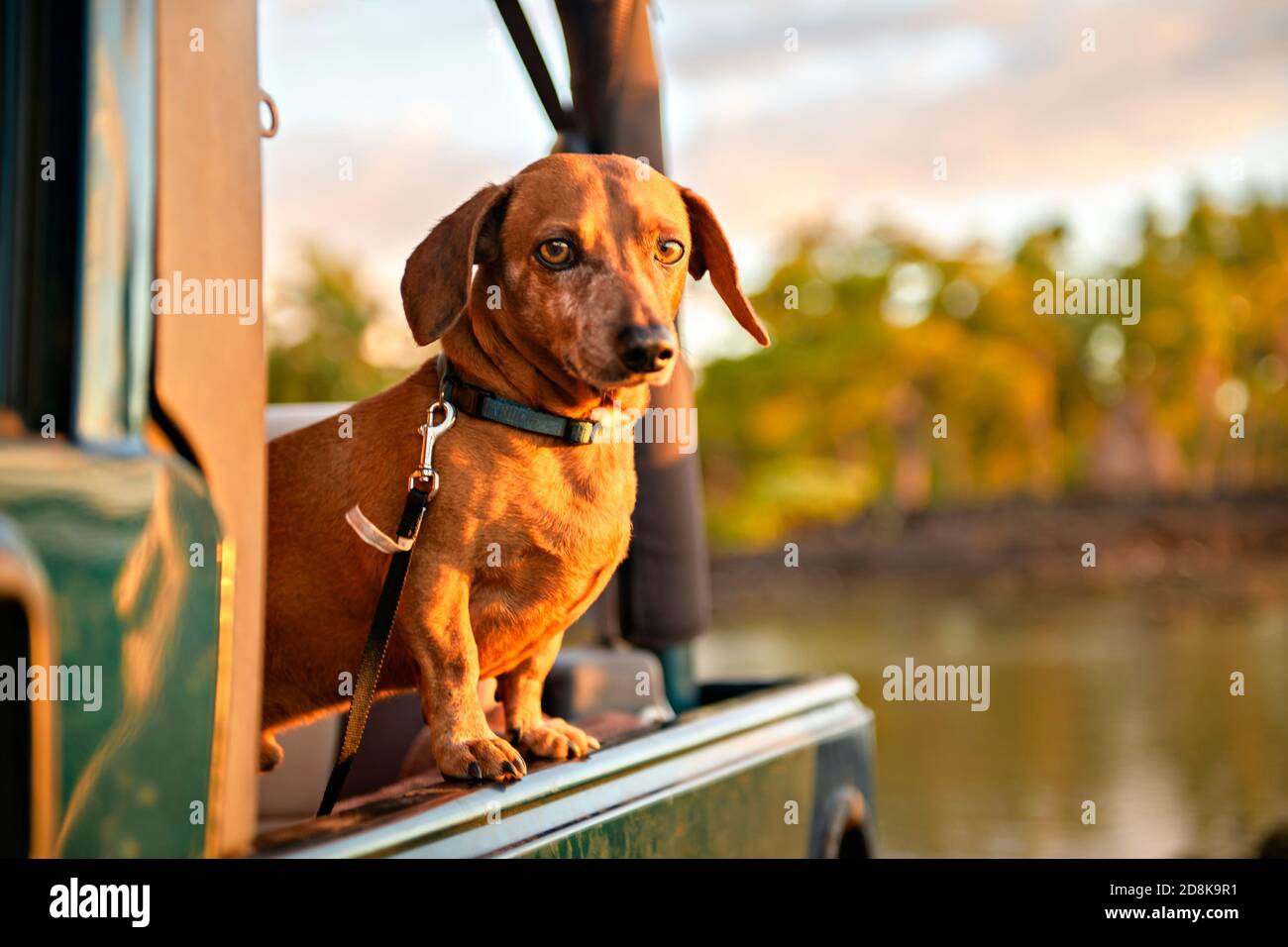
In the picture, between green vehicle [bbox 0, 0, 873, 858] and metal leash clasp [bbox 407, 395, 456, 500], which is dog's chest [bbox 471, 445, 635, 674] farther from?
green vehicle [bbox 0, 0, 873, 858]

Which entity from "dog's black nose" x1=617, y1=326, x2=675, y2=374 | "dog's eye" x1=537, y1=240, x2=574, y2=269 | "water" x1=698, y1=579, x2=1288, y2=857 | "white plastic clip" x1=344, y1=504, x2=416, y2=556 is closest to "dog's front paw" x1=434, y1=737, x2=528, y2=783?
"white plastic clip" x1=344, y1=504, x2=416, y2=556

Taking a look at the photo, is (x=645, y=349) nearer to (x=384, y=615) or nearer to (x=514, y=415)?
(x=514, y=415)

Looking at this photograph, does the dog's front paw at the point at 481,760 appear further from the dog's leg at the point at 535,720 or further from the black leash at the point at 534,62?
the black leash at the point at 534,62

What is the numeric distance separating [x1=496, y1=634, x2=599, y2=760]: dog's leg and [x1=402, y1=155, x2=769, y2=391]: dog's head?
51 cm

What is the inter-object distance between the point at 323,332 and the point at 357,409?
31.6m

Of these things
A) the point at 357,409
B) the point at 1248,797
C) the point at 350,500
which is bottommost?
the point at 1248,797

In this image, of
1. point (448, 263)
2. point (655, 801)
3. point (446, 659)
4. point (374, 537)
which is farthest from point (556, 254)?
point (655, 801)

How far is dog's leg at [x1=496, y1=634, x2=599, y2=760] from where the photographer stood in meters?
2.30

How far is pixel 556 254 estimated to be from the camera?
2.16 meters

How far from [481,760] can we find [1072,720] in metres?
12.4

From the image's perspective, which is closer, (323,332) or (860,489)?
(323,332)
